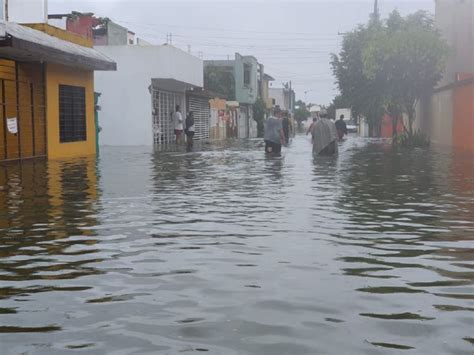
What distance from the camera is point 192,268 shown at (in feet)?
18.2

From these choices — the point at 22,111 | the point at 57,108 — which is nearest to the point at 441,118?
the point at 57,108

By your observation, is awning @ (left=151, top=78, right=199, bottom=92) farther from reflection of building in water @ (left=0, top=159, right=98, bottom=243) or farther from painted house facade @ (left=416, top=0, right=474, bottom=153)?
reflection of building in water @ (left=0, top=159, right=98, bottom=243)

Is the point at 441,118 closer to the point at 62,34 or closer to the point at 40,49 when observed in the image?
the point at 62,34

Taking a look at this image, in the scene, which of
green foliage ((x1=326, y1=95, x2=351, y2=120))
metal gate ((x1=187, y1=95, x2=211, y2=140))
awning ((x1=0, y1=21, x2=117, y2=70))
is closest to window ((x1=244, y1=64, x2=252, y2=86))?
green foliage ((x1=326, y1=95, x2=351, y2=120))

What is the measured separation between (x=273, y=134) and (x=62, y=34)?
26.3ft

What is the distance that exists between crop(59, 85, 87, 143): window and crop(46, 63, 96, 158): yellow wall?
199mm

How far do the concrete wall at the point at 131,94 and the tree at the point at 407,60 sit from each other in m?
10.6

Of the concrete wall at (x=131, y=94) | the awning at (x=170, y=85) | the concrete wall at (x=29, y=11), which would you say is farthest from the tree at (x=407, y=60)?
the concrete wall at (x=29, y=11)

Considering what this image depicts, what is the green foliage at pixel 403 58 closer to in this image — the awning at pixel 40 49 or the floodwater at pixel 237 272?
the awning at pixel 40 49

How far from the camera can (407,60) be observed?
116 ft

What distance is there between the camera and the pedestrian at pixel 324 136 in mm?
22047

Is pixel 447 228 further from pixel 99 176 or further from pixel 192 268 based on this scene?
pixel 99 176

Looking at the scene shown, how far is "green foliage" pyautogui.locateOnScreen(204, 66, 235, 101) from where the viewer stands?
7138 cm

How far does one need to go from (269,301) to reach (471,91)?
28459mm
